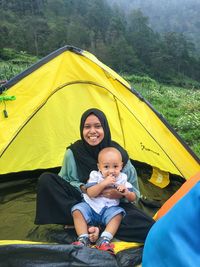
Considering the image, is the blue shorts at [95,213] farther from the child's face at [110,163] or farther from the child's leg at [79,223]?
the child's face at [110,163]

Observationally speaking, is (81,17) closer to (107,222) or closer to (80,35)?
(80,35)

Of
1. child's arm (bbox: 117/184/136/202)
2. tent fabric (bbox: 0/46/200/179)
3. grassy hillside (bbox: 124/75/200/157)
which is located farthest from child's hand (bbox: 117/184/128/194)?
grassy hillside (bbox: 124/75/200/157)

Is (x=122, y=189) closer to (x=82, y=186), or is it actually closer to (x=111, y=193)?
(x=111, y=193)

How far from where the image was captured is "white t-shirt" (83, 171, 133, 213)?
2.74m

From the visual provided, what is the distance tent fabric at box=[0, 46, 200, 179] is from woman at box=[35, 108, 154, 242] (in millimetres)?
555

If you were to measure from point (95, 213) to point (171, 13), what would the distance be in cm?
12979

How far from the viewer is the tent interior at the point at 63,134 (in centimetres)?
326

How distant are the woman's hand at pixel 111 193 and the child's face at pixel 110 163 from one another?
4.5 inches

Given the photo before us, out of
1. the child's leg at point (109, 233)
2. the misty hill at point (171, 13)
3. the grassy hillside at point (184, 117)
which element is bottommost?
the grassy hillside at point (184, 117)

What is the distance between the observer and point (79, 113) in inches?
165

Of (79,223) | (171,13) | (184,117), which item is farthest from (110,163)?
(171,13)

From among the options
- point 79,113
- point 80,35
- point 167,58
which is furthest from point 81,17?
point 79,113

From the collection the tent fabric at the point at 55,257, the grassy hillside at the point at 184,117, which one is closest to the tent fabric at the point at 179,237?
the tent fabric at the point at 55,257

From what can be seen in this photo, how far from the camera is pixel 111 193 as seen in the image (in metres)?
2.72
